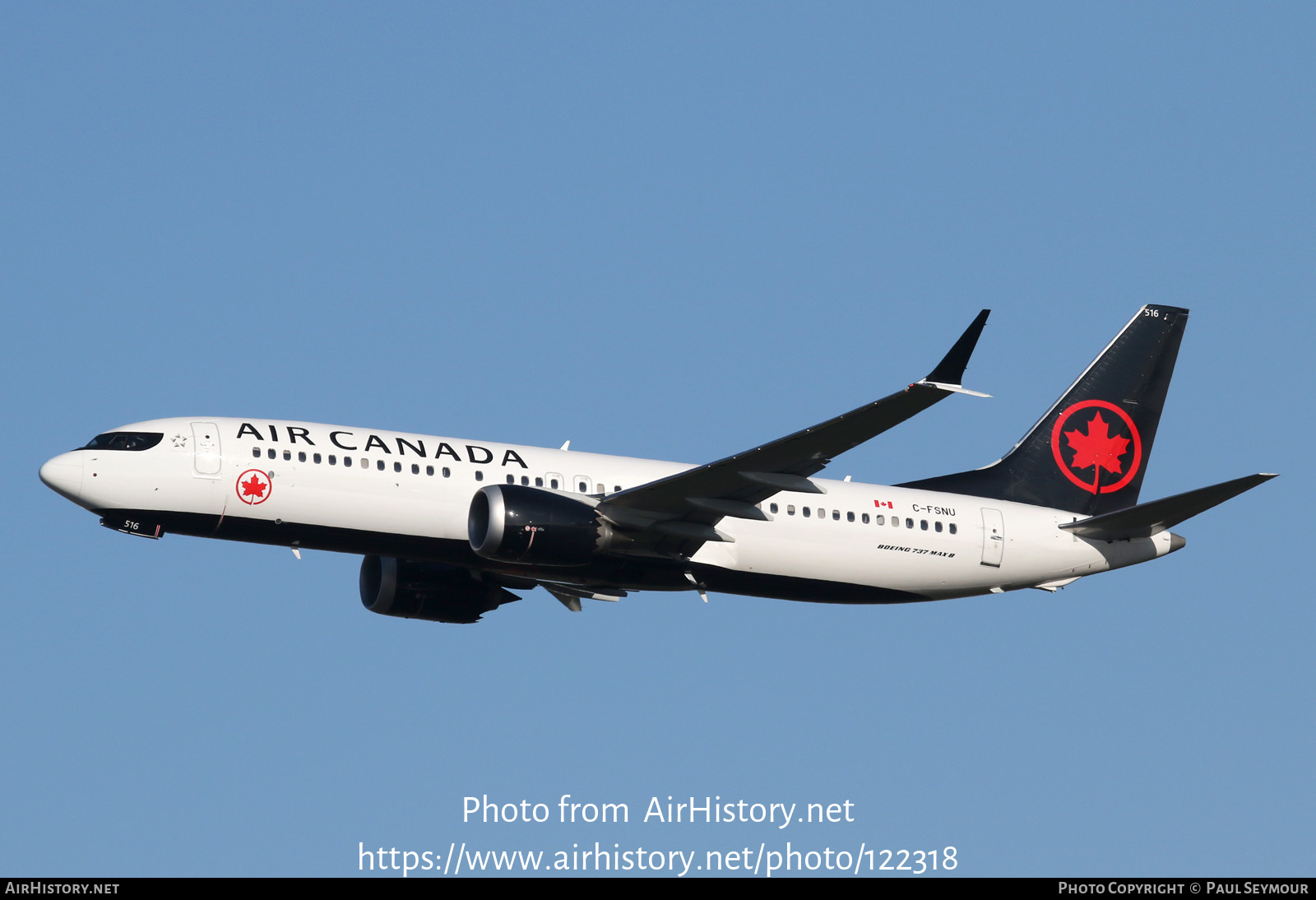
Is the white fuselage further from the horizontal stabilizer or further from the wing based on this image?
the wing

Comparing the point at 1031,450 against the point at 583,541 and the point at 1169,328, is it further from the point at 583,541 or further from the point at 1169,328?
the point at 583,541

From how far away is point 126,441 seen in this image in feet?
133

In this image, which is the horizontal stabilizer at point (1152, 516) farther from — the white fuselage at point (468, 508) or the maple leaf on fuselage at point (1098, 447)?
the maple leaf on fuselage at point (1098, 447)

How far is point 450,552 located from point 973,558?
1430 cm

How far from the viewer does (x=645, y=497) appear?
4091cm

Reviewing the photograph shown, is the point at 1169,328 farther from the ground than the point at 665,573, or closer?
farther from the ground

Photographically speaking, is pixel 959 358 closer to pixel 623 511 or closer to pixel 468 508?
pixel 623 511

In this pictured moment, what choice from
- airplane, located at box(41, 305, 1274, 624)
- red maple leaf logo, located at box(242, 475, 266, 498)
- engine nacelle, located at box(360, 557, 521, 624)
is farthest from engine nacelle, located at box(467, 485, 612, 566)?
engine nacelle, located at box(360, 557, 521, 624)

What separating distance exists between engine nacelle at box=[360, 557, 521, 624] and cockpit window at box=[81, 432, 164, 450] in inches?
325

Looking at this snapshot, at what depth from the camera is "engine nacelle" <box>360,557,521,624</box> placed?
46.6 m

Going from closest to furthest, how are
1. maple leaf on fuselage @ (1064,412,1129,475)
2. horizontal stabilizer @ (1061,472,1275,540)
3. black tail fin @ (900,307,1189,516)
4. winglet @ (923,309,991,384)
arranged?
winglet @ (923,309,991,384)
horizontal stabilizer @ (1061,472,1275,540)
black tail fin @ (900,307,1189,516)
maple leaf on fuselage @ (1064,412,1129,475)

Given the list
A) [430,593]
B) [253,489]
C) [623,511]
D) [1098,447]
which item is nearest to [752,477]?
[623,511]

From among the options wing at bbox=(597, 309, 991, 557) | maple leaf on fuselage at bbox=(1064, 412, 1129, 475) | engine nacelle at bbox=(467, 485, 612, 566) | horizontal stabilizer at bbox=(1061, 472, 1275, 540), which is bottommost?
engine nacelle at bbox=(467, 485, 612, 566)
